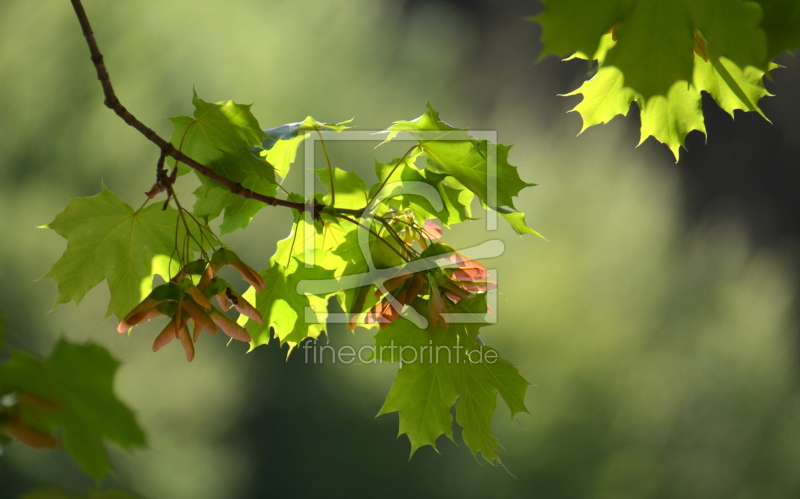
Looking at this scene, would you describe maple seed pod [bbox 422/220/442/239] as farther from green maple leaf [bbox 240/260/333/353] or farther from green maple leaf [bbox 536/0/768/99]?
green maple leaf [bbox 536/0/768/99]

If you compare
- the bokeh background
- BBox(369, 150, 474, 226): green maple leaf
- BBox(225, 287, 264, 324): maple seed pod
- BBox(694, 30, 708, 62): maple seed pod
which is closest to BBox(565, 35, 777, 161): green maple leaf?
BBox(694, 30, 708, 62): maple seed pod

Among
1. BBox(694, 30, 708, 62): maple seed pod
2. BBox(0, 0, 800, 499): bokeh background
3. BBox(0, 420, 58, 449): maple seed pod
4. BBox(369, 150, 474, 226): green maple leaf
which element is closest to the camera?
BBox(0, 420, 58, 449): maple seed pod

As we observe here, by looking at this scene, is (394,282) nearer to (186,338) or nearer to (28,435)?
(186,338)

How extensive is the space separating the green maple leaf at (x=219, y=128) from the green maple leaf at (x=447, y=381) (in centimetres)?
24

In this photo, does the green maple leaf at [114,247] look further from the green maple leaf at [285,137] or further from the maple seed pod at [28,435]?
the maple seed pod at [28,435]

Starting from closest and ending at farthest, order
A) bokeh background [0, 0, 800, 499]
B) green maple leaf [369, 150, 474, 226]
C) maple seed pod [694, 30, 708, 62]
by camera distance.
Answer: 1. maple seed pod [694, 30, 708, 62]
2. green maple leaf [369, 150, 474, 226]
3. bokeh background [0, 0, 800, 499]

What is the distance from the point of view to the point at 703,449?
96.9 inches

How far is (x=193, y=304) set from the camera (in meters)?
0.51

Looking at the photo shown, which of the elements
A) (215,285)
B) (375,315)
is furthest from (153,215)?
(375,315)

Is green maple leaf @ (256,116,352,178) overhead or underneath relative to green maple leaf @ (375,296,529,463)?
overhead

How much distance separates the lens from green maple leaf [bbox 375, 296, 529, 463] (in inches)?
23.0

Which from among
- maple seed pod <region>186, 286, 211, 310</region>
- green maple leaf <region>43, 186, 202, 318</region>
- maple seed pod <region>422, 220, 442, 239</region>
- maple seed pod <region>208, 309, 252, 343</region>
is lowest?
maple seed pod <region>208, 309, 252, 343</region>

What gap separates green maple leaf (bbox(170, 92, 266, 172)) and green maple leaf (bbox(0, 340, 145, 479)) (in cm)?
35

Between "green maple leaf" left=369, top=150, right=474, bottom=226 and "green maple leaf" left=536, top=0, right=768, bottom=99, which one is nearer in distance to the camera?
"green maple leaf" left=536, top=0, right=768, bottom=99
